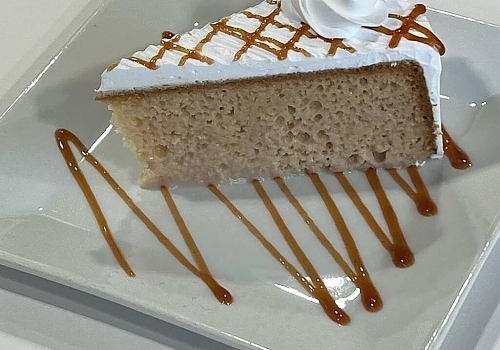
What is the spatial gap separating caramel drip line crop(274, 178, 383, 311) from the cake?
11cm

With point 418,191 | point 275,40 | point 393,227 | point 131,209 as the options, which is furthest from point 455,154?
point 131,209

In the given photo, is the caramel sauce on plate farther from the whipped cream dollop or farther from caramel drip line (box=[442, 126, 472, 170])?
the whipped cream dollop

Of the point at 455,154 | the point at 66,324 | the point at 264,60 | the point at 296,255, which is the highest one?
the point at 264,60

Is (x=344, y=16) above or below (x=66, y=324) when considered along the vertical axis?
above

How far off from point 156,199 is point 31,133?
0.31 meters

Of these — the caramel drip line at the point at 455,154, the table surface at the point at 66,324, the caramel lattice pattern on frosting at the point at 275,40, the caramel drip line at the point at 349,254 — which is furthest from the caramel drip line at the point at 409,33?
the table surface at the point at 66,324

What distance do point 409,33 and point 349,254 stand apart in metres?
0.43

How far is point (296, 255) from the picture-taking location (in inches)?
56.7

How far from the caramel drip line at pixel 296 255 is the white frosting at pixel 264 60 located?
0.83ft

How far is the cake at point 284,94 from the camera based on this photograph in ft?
4.82

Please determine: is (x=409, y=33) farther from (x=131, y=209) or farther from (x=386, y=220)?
(x=131, y=209)

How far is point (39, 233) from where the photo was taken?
150 cm

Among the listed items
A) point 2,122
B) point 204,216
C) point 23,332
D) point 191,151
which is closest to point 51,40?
point 2,122

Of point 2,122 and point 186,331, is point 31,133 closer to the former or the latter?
point 2,122
